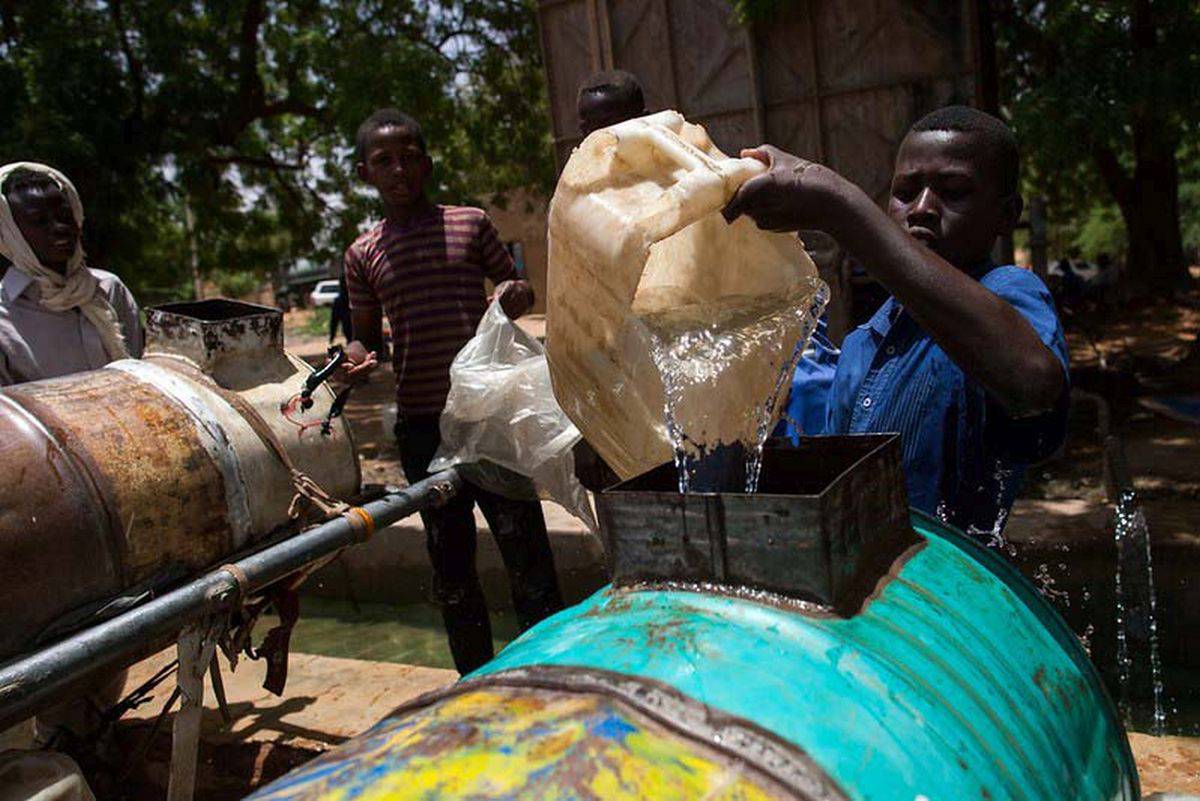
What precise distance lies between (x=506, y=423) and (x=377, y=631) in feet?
8.59

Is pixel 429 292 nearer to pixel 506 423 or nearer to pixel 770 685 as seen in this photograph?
pixel 506 423

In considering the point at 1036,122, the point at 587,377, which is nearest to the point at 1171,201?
the point at 1036,122

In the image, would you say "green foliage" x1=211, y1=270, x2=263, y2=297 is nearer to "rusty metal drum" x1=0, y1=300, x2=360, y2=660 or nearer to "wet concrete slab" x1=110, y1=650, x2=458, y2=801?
"wet concrete slab" x1=110, y1=650, x2=458, y2=801

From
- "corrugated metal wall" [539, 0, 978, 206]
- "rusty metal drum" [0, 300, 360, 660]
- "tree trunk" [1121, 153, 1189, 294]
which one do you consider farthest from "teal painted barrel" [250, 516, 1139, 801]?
"tree trunk" [1121, 153, 1189, 294]

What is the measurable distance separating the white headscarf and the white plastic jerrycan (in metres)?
2.20

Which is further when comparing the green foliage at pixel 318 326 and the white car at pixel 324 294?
the white car at pixel 324 294

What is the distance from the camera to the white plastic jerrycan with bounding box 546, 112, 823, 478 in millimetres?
1461

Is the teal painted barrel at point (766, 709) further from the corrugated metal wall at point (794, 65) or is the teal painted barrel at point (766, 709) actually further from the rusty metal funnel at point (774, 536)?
the corrugated metal wall at point (794, 65)

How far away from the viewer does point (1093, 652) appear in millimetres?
4215

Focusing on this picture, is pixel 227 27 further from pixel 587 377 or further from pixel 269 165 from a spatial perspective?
pixel 587 377

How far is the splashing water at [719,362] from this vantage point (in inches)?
63.5

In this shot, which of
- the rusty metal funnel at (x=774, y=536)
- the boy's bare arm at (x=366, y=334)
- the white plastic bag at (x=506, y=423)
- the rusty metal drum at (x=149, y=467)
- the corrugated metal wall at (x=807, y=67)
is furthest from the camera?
the corrugated metal wall at (x=807, y=67)

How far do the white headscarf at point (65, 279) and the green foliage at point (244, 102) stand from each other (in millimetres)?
6623

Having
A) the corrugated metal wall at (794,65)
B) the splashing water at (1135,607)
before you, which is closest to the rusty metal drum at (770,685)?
the splashing water at (1135,607)
